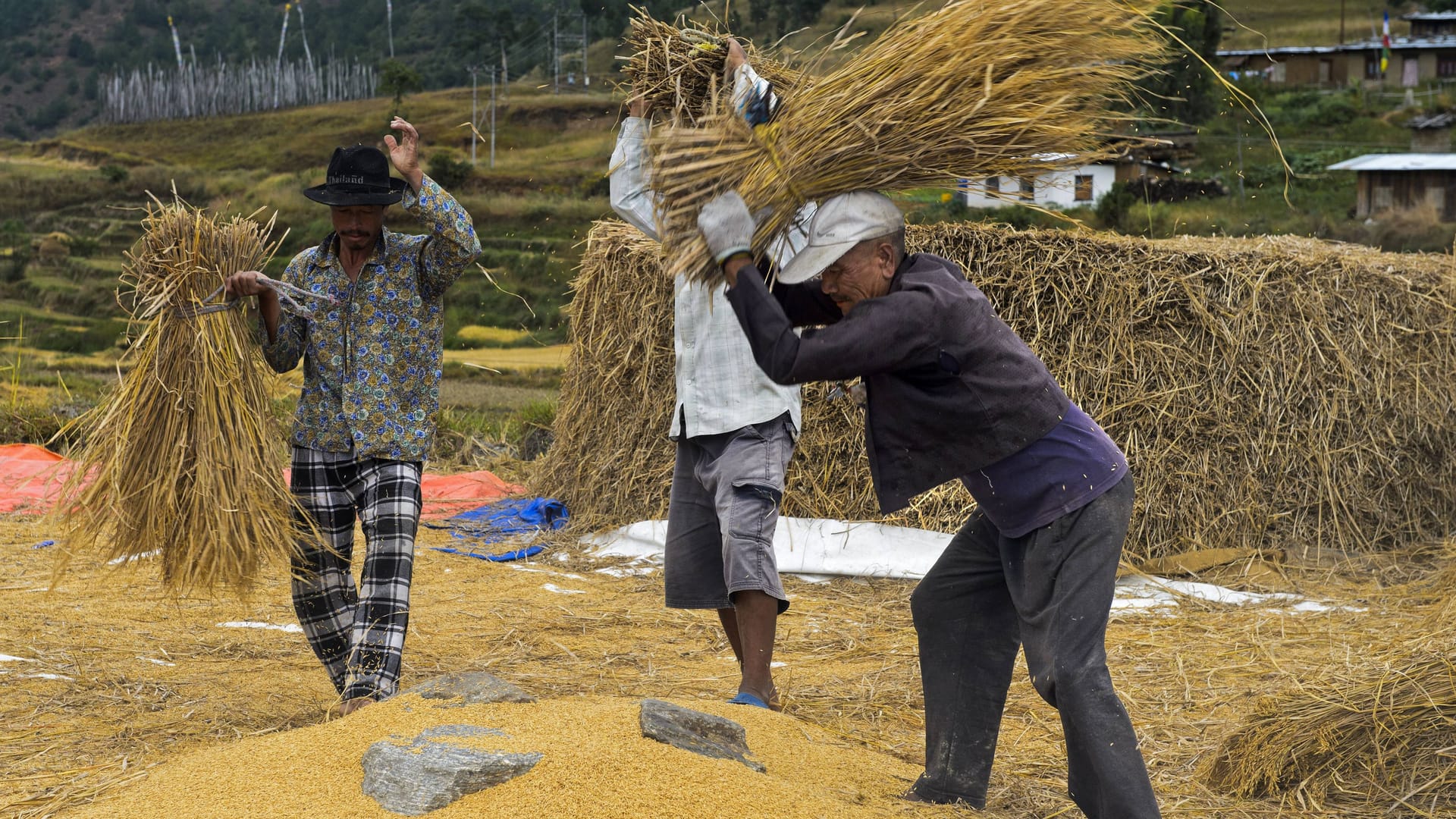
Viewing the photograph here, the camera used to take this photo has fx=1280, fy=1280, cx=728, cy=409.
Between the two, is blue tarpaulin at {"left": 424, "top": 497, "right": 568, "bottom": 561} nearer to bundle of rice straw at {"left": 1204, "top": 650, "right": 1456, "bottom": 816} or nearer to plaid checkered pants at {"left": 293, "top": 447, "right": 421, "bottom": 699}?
plaid checkered pants at {"left": 293, "top": 447, "right": 421, "bottom": 699}

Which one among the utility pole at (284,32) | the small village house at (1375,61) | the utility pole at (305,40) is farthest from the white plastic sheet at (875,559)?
the utility pole at (284,32)

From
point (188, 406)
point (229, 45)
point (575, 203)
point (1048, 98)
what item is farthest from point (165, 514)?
point (229, 45)

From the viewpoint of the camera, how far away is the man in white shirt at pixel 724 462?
357 cm

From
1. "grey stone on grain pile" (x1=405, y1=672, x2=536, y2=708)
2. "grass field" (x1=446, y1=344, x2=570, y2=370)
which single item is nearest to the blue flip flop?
"grey stone on grain pile" (x1=405, y1=672, x2=536, y2=708)

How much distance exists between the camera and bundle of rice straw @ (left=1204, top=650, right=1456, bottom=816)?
324 centimetres

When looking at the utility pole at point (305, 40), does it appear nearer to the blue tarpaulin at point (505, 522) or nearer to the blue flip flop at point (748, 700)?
the blue tarpaulin at point (505, 522)

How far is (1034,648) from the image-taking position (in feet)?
9.20

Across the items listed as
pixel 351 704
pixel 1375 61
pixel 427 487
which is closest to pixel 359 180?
pixel 351 704

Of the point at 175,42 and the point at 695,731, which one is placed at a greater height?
the point at 175,42

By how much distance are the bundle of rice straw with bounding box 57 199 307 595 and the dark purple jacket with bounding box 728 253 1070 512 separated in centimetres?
154

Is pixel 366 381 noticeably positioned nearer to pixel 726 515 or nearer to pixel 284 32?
pixel 726 515

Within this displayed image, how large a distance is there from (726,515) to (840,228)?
110 centimetres

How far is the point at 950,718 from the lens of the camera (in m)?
3.09

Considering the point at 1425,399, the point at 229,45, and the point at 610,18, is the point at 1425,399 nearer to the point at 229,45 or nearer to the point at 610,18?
the point at 610,18
